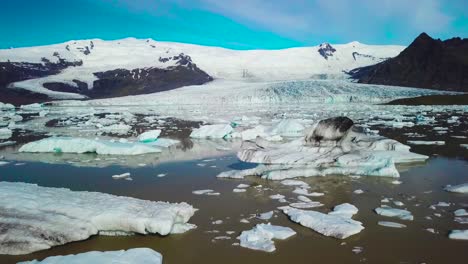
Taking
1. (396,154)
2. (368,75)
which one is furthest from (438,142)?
(368,75)

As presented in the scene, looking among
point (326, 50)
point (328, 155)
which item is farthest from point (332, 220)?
point (326, 50)

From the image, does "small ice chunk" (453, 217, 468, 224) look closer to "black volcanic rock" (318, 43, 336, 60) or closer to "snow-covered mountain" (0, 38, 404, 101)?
"snow-covered mountain" (0, 38, 404, 101)

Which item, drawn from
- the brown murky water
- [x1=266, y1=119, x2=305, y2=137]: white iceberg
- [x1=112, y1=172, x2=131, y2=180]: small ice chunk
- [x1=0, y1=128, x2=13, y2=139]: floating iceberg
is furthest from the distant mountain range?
[x1=112, y1=172, x2=131, y2=180]: small ice chunk

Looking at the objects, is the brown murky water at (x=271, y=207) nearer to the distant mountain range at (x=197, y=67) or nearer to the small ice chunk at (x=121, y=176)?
the small ice chunk at (x=121, y=176)

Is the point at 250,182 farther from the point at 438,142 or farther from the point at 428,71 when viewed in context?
the point at 428,71

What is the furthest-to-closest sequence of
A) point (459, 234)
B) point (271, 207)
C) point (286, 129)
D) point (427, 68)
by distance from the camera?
point (427, 68) → point (286, 129) → point (271, 207) → point (459, 234)

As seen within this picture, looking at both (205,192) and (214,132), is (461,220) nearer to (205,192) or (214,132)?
(205,192)
